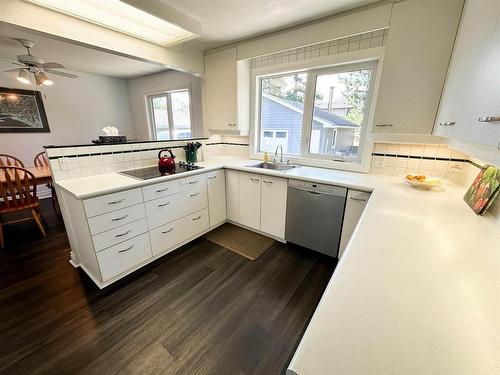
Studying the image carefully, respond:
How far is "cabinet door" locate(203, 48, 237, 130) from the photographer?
269cm

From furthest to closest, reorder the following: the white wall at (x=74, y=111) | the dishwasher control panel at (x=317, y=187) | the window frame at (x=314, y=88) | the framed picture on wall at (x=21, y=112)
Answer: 1. the white wall at (x=74, y=111)
2. the framed picture on wall at (x=21, y=112)
3. the window frame at (x=314, y=88)
4. the dishwasher control panel at (x=317, y=187)

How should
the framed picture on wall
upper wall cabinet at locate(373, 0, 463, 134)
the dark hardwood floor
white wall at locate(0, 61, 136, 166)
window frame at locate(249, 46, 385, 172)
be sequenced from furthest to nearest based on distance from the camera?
white wall at locate(0, 61, 136, 166), the framed picture on wall, window frame at locate(249, 46, 385, 172), upper wall cabinet at locate(373, 0, 463, 134), the dark hardwood floor

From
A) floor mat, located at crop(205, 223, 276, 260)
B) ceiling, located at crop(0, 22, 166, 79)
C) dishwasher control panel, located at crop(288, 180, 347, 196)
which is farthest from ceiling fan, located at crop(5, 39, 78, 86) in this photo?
dishwasher control panel, located at crop(288, 180, 347, 196)

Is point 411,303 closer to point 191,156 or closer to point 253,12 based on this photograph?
point 253,12

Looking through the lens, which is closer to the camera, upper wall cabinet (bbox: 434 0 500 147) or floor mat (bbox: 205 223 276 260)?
upper wall cabinet (bbox: 434 0 500 147)

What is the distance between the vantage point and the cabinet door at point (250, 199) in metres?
2.50

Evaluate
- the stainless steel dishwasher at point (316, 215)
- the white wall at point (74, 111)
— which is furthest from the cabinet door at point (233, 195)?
the white wall at point (74, 111)

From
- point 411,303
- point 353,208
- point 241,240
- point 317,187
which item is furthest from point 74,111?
point 411,303

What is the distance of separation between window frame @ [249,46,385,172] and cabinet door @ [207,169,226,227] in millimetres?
723

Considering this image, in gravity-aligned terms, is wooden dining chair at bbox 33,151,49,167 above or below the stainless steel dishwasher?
above

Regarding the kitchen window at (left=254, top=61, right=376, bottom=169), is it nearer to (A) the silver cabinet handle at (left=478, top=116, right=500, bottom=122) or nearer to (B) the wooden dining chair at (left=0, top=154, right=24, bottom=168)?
(A) the silver cabinet handle at (left=478, top=116, right=500, bottom=122)

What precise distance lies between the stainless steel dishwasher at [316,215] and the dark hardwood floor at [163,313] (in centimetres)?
19

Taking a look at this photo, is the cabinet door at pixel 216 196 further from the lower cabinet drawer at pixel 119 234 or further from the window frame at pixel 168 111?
the window frame at pixel 168 111

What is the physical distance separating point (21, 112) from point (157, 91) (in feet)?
7.39
